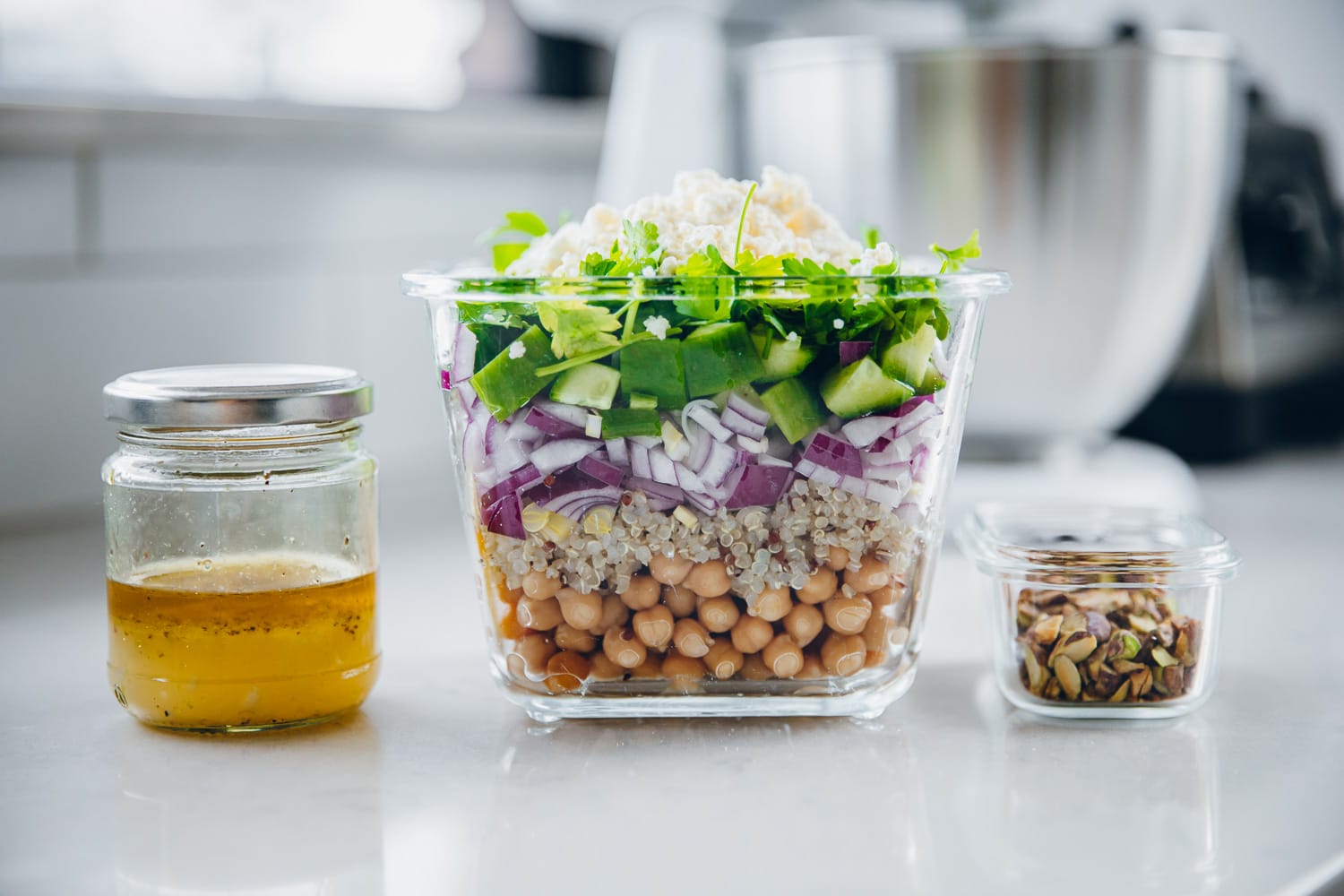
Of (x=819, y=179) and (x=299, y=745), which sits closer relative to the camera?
(x=299, y=745)

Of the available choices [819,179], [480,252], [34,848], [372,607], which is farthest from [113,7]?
[34,848]

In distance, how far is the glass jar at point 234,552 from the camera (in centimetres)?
59

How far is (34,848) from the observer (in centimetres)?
50

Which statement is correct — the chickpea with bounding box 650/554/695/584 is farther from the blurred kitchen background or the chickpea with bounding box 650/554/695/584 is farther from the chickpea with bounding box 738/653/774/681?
the blurred kitchen background

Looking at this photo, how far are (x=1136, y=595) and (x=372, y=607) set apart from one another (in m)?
0.36

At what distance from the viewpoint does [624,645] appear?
602 mm

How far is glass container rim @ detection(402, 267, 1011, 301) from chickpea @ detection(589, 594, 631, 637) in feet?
0.45

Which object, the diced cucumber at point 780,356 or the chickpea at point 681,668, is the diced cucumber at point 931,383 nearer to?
the diced cucumber at point 780,356

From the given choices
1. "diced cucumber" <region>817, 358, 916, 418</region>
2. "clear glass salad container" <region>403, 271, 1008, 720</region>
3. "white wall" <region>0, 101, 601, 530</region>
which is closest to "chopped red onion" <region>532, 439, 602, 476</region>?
"clear glass salad container" <region>403, 271, 1008, 720</region>

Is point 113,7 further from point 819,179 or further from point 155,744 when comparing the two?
point 155,744

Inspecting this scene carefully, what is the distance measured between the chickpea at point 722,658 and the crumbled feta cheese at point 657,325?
0.47 ft

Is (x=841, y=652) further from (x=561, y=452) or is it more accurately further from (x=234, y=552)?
(x=234, y=552)

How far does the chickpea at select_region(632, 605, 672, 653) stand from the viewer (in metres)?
0.60

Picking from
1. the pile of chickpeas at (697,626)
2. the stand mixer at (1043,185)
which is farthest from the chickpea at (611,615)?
the stand mixer at (1043,185)
